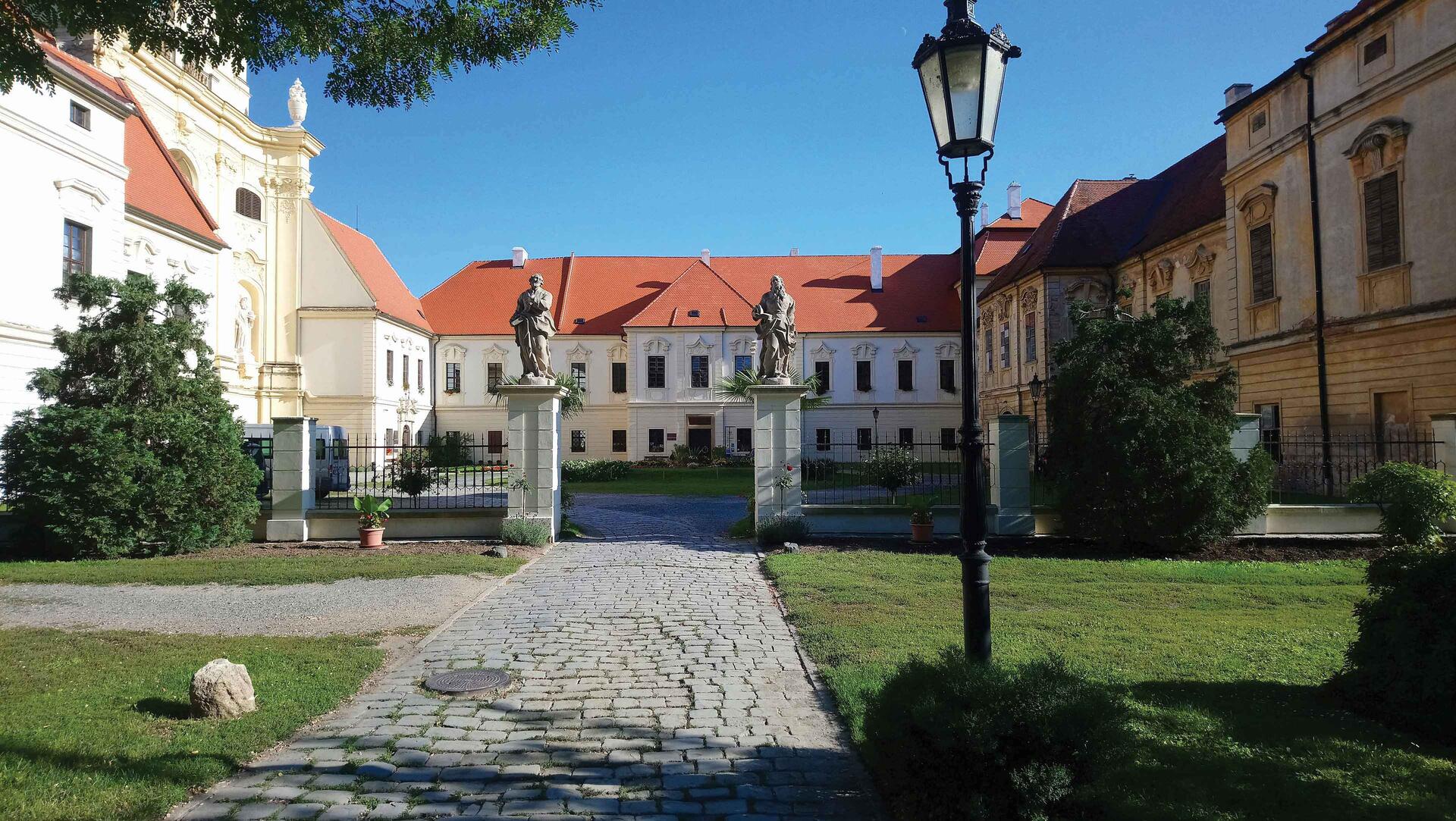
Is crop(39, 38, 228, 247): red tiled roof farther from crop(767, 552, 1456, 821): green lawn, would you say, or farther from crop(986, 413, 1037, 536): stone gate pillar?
crop(986, 413, 1037, 536): stone gate pillar

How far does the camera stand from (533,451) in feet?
48.1

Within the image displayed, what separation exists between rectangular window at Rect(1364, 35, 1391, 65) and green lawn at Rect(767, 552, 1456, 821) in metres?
12.9

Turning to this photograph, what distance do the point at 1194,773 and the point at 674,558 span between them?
30.2ft

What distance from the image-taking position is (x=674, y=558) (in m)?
13.1

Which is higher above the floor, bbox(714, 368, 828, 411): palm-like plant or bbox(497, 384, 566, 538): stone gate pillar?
bbox(714, 368, 828, 411): palm-like plant

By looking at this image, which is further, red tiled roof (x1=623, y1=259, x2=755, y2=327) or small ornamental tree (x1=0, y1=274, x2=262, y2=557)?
red tiled roof (x1=623, y1=259, x2=755, y2=327)

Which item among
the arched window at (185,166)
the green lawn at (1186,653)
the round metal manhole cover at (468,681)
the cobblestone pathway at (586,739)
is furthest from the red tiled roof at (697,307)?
the round metal manhole cover at (468,681)

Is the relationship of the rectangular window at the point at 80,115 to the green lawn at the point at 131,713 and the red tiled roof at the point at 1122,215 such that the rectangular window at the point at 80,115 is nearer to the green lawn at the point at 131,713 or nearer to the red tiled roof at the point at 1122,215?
the green lawn at the point at 131,713

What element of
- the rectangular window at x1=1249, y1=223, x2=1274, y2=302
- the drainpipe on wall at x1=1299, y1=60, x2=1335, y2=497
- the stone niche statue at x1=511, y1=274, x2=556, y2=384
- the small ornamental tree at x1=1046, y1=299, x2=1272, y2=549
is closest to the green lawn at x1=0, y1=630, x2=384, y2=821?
the stone niche statue at x1=511, y1=274, x2=556, y2=384

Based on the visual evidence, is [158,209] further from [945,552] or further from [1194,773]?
[1194,773]

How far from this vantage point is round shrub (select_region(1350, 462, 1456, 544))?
11164mm

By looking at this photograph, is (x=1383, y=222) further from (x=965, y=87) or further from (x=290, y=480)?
(x=290, y=480)

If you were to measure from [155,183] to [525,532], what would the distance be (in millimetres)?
25986

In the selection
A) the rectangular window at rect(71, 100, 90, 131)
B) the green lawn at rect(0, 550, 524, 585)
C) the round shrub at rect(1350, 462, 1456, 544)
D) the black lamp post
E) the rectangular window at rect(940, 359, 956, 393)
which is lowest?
the green lawn at rect(0, 550, 524, 585)
